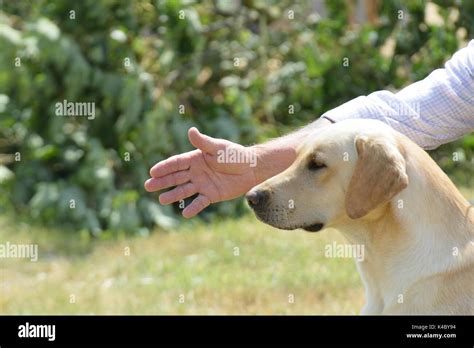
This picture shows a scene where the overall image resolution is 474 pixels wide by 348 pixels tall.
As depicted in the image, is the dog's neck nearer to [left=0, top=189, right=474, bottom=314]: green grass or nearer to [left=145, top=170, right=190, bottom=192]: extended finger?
[left=145, top=170, right=190, bottom=192]: extended finger

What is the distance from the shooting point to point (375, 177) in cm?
331

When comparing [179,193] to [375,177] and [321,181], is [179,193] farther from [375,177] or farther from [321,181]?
[375,177]

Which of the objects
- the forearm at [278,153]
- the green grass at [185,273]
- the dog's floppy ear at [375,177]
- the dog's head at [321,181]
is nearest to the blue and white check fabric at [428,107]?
the forearm at [278,153]

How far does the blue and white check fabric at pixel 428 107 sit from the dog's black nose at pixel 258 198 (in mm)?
587

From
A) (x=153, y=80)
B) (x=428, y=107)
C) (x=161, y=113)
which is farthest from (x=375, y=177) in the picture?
(x=153, y=80)

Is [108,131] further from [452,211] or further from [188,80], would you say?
[452,211]

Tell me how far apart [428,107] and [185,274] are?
3.00 metres

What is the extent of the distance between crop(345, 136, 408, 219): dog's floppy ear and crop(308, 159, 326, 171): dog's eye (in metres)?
0.14

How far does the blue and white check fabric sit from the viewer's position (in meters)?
3.91

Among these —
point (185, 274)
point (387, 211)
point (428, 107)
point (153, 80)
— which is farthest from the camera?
point (153, 80)

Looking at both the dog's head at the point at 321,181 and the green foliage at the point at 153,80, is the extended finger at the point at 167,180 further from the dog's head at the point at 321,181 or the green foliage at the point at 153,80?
the green foliage at the point at 153,80

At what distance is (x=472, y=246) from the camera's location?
3.39 m
